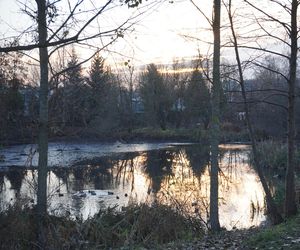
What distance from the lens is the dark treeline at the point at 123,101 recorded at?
1068 centimetres

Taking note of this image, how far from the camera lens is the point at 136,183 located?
21766mm

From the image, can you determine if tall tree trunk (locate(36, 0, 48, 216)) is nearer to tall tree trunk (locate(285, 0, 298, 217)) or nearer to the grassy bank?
the grassy bank

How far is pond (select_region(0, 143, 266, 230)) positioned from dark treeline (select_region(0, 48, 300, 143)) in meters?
1.13

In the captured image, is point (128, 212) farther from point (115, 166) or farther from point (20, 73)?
point (115, 166)

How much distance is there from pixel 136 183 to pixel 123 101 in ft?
143

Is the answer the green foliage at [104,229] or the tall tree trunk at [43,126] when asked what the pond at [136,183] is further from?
the green foliage at [104,229]

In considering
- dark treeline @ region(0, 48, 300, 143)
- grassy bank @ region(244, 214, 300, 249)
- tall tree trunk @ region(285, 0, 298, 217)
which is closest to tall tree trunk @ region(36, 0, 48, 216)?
dark treeline @ region(0, 48, 300, 143)

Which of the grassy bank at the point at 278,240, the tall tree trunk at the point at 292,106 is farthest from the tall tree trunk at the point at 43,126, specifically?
the tall tree trunk at the point at 292,106

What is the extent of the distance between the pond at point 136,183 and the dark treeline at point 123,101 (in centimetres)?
113

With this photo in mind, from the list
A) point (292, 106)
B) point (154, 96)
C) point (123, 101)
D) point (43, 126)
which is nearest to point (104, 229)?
point (43, 126)

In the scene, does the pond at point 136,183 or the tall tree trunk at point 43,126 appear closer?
the tall tree trunk at point 43,126

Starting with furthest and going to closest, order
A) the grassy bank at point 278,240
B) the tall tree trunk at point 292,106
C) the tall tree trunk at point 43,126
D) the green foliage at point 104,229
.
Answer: the tall tree trunk at point 292,106
the tall tree trunk at point 43,126
the green foliage at point 104,229
the grassy bank at point 278,240

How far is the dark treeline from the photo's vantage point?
420 inches

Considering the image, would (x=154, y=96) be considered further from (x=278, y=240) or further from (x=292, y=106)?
(x=278, y=240)
